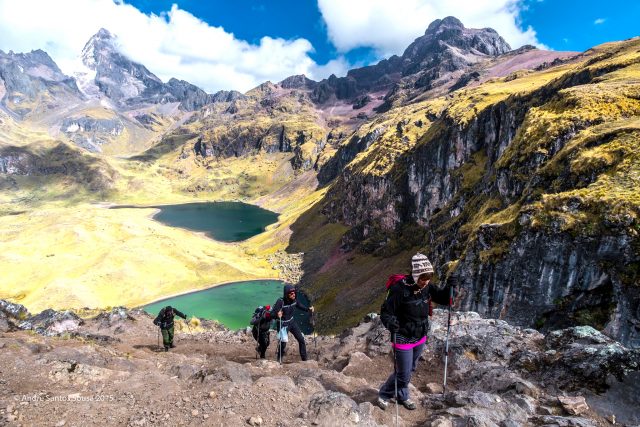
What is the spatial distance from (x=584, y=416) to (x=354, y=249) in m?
128

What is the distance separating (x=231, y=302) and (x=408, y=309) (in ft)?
357

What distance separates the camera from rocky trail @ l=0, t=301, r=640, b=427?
33.0 feet

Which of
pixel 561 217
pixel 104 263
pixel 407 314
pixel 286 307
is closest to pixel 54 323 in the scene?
pixel 286 307

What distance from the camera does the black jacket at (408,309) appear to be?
1077cm

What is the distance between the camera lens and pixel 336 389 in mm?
13320

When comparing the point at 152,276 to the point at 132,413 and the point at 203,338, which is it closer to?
the point at 203,338

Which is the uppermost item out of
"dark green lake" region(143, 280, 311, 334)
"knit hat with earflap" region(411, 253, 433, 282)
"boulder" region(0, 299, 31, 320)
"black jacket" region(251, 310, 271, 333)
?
"knit hat with earflap" region(411, 253, 433, 282)

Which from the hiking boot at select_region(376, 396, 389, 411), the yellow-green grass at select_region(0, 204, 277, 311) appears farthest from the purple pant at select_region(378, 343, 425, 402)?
the yellow-green grass at select_region(0, 204, 277, 311)

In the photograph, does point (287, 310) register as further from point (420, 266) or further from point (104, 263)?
point (104, 263)

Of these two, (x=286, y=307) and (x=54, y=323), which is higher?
(x=286, y=307)

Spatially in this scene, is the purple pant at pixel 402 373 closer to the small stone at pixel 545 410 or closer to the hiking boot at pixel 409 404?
the hiking boot at pixel 409 404

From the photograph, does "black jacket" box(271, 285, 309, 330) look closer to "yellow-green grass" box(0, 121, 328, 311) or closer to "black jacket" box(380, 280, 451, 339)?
"black jacket" box(380, 280, 451, 339)

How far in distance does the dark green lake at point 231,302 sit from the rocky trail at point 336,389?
81.0m

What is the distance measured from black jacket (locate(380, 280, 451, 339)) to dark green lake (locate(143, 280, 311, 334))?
87059mm
